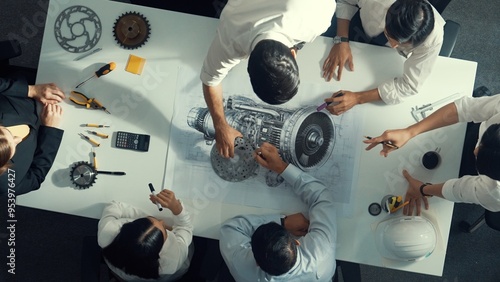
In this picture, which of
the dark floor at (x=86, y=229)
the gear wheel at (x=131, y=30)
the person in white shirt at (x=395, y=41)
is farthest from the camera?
the dark floor at (x=86, y=229)

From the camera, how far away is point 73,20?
181cm

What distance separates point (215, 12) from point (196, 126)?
0.68 metres

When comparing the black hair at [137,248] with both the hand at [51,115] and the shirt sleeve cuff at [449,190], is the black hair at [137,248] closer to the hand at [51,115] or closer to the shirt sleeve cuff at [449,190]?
the hand at [51,115]

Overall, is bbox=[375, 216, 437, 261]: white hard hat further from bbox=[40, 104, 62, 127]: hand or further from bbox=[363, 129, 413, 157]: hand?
bbox=[40, 104, 62, 127]: hand

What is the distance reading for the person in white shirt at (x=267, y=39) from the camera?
1.25 m

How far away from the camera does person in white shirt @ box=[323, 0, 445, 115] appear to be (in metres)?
1.58

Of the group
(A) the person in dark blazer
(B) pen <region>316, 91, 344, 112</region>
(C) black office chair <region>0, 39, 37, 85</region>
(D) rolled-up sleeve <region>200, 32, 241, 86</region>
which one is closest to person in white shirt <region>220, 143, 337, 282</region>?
(B) pen <region>316, 91, 344, 112</region>

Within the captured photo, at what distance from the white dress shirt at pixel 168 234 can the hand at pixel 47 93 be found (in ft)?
1.48

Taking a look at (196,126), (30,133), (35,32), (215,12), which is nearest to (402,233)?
(196,126)

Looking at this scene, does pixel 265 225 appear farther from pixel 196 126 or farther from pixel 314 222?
pixel 196 126

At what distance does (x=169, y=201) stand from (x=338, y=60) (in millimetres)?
830

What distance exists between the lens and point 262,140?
70.9 inches

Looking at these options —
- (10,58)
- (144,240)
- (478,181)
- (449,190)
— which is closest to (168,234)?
(144,240)

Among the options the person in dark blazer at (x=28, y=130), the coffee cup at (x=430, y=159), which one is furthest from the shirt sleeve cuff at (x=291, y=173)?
the person in dark blazer at (x=28, y=130)
